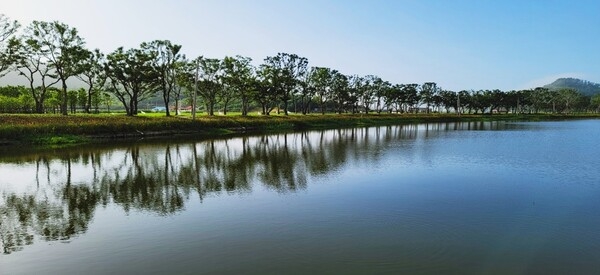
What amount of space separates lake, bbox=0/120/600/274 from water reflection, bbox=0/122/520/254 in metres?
0.08

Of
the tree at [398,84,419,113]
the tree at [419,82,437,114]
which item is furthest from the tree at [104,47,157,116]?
the tree at [419,82,437,114]

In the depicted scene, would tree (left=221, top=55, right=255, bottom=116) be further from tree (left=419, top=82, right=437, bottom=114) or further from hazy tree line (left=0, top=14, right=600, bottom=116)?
tree (left=419, top=82, right=437, bottom=114)

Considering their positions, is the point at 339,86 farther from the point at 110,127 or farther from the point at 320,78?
the point at 110,127

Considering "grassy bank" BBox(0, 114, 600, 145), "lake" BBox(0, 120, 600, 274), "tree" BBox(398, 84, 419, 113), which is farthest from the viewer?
"tree" BBox(398, 84, 419, 113)

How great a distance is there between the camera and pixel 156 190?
15.0 metres

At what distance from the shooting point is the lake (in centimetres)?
791

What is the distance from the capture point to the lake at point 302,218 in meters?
7.91

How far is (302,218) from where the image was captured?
1108 cm

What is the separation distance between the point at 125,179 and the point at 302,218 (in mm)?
9630

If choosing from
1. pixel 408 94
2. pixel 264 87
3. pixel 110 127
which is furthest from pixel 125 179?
pixel 408 94

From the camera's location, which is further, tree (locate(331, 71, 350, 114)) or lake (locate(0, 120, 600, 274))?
tree (locate(331, 71, 350, 114))

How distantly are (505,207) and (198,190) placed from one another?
32.9 ft

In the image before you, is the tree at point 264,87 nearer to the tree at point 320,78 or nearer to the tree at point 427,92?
the tree at point 320,78

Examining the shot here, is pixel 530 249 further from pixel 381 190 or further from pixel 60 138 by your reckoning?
pixel 60 138
